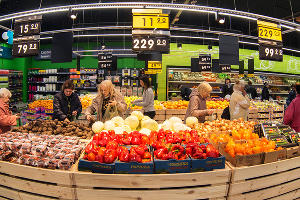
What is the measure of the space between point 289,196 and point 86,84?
36.7 ft

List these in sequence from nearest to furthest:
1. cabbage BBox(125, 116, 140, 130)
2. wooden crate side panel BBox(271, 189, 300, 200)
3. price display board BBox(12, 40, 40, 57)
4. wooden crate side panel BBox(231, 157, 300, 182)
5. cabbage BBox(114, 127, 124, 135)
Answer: wooden crate side panel BBox(231, 157, 300, 182), wooden crate side panel BBox(271, 189, 300, 200), cabbage BBox(114, 127, 124, 135), cabbage BBox(125, 116, 140, 130), price display board BBox(12, 40, 40, 57)

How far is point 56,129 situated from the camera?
2746 mm

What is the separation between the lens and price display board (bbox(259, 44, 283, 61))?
5930 mm

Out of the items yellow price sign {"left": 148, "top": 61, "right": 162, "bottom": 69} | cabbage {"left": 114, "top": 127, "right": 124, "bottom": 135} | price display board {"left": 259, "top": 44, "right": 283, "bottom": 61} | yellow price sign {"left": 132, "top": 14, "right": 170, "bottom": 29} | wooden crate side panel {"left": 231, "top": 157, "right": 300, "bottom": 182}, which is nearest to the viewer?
wooden crate side panel {"left": 231, "top": 157, "right": 300, "bottom": 182}

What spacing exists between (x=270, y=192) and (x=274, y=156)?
0.38 metres

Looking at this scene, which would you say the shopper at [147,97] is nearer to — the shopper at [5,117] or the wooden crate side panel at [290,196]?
the shopper at [5,117]

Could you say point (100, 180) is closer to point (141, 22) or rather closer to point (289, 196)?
Answer: point (289, 196)

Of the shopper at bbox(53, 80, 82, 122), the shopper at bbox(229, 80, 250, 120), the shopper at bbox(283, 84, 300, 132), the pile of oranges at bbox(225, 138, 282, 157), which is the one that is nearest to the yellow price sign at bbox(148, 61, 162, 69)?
the shopper at bbox(229, 80, 250, 120)

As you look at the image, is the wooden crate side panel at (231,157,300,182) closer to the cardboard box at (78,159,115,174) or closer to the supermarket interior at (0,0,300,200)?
the supermarket interior at (0,0,300,200)

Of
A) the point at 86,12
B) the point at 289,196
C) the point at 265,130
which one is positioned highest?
the point at 86,12

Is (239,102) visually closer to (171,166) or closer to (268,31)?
(171,166)

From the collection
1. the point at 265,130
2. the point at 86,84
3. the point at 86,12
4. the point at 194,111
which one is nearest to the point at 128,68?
the point at 86,84

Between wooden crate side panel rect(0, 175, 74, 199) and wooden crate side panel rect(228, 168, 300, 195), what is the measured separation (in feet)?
4.93

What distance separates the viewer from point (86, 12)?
1000 cm
